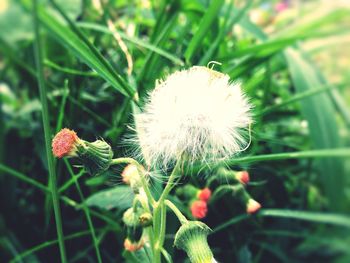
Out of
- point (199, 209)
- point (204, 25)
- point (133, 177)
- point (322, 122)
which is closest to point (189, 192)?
point (199, 209)

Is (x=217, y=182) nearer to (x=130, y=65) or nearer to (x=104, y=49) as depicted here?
(x=130, y=65)

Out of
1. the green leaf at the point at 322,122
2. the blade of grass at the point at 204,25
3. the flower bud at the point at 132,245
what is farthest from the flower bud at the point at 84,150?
the green leaf at the point at 322,122

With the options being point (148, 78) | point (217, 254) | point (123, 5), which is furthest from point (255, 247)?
point (123, 5)

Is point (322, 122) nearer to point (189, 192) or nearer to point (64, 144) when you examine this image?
point (189, 192)

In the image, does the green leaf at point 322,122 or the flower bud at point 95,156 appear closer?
the flower bud at point 95,156

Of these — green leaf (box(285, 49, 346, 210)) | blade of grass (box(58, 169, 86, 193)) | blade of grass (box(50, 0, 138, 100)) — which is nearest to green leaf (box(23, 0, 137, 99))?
blade of grass (box(50, 0, 138, 100))

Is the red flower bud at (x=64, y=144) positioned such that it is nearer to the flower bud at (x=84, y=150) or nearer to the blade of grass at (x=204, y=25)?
the flower bud at (x=84, y=150)
